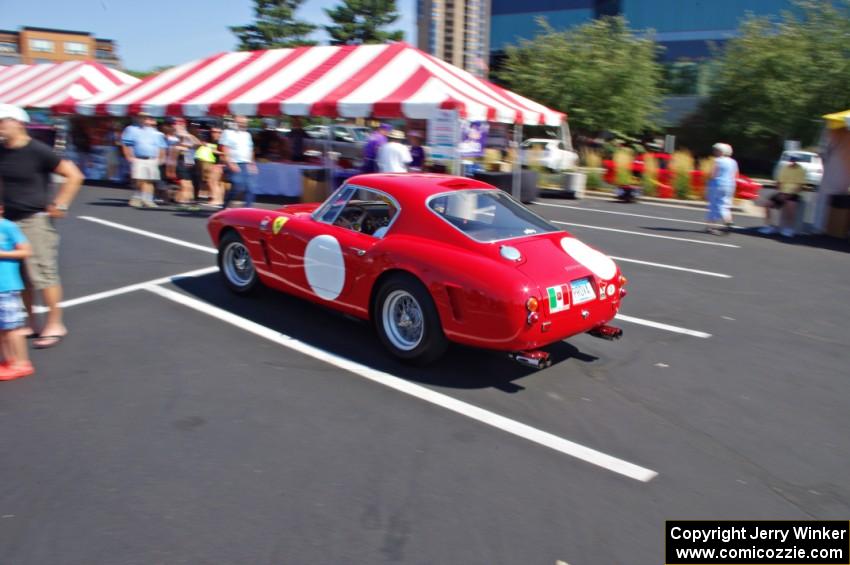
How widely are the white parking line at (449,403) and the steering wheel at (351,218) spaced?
40.8 inches

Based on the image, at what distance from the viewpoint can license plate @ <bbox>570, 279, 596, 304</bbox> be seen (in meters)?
4.70

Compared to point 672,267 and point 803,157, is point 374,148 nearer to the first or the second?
point 672,267

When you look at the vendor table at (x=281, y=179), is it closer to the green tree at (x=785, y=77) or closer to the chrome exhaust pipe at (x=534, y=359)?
the chrome exhaust pipe at (x=534, y=359)

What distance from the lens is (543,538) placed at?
3008 mm

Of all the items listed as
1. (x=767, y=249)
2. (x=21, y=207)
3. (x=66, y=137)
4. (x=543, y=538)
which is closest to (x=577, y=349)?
(x=543, y=538)

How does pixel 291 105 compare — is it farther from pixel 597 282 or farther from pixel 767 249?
pixel 597 282

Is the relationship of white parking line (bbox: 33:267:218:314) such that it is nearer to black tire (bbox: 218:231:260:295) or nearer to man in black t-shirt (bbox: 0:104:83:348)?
black tire (bbox: 218:231:260:295)

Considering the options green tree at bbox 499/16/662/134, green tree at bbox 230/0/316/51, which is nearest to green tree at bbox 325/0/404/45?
green tree at bbox 230/0/316/51

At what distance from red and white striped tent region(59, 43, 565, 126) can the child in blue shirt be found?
956cm

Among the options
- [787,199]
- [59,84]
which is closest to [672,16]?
[787,199]

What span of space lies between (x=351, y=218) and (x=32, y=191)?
2.38 meters

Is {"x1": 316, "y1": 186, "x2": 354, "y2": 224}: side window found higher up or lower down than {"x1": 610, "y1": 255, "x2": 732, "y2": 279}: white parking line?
higher up

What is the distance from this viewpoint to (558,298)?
4.56 metres

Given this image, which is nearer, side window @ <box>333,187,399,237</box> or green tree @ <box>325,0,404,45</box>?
side window @ <box>333,187,399,237</box>
